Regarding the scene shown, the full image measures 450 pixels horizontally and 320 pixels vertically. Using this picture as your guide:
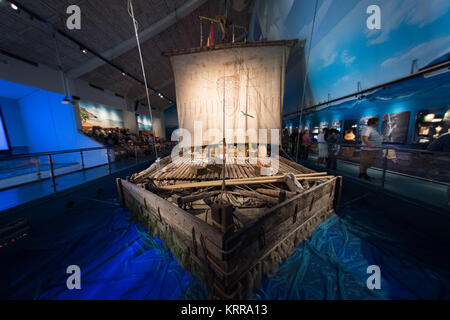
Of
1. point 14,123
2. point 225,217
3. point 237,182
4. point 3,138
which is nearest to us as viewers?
point 225,217

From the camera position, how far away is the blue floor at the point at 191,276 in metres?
2.04

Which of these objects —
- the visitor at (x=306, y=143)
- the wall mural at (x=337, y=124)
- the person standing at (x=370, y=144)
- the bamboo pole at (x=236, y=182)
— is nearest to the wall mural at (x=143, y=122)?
the visitor at (x=306, y=143)

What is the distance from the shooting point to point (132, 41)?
9.62 metres

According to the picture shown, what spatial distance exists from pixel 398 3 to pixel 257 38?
991 cm

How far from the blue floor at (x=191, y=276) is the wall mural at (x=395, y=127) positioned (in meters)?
4.64

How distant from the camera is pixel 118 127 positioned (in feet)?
47.9

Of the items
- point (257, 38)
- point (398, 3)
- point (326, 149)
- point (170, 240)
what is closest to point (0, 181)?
point (170, 240)

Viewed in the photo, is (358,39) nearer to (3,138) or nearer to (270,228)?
(270,228)

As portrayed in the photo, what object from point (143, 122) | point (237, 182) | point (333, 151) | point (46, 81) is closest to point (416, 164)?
point (333, 151)

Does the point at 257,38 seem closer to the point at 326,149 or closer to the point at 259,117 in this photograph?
the point at 259,117

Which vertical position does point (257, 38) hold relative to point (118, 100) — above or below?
above

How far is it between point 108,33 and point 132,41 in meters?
1.52

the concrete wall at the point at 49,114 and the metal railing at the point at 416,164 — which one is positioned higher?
the concrete wall at the point at 49,114

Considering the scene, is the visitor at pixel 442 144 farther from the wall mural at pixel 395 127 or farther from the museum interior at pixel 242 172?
the wall mural at pixel 395 127
